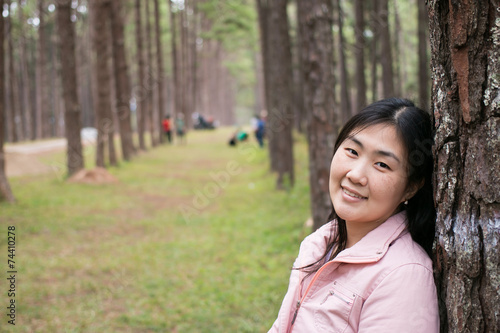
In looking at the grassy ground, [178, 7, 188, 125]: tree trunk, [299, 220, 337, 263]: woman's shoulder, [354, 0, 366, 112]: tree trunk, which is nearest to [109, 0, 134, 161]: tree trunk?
the grassy ground

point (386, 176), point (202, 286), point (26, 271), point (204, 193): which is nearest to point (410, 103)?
point (386, 176)

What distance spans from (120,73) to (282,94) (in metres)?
7.85

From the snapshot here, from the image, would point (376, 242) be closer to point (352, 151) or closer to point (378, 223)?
point (378, 223)

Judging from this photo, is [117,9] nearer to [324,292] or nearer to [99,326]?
[99,326]

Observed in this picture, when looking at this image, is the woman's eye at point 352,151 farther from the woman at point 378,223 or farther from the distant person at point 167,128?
the distant person at point 167,128

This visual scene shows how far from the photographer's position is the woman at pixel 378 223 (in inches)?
53.8

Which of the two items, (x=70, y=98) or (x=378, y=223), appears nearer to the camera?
(x=378, y=223)

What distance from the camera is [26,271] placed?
543 centimetres

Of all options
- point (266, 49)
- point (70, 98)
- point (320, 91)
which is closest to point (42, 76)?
point (70, 98)

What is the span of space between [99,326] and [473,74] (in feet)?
13.2

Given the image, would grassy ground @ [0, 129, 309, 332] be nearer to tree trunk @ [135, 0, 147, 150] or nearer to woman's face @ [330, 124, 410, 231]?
woman's face @ [330, 124, 410, 231]

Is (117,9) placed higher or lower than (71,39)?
higher

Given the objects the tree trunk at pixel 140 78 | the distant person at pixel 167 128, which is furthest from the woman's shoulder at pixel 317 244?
the distant person at pixel 167 128

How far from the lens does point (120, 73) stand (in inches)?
631
